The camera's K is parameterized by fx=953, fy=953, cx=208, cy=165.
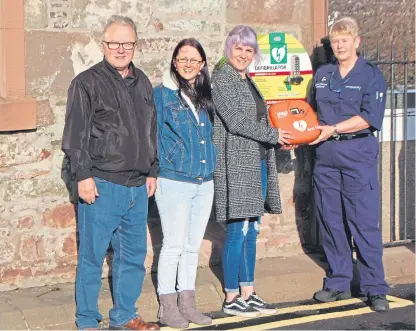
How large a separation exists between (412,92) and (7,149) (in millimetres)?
4119

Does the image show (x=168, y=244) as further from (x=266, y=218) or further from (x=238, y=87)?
(x=266, y=218)

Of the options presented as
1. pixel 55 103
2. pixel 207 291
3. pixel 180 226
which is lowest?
pixel 207 291

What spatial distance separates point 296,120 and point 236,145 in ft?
1.98

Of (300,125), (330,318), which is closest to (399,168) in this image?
(300,125)

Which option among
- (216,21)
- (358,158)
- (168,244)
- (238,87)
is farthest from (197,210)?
(216,21)

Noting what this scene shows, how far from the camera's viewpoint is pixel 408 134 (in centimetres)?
895

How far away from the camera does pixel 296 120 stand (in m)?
7.11

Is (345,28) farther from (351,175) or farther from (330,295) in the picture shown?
(330,295)

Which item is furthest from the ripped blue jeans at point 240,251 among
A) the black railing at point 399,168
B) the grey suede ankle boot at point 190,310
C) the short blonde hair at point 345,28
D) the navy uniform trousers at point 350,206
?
the black railing at point 399,168

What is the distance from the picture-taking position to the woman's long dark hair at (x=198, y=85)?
258 inches

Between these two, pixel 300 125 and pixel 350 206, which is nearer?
pixel 300 125

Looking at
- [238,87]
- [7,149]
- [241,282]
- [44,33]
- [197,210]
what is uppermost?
[44,33]

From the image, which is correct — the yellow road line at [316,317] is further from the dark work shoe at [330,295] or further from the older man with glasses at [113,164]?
the older man with glasses at [113,164]

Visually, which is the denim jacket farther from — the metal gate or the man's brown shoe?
the metal gate
